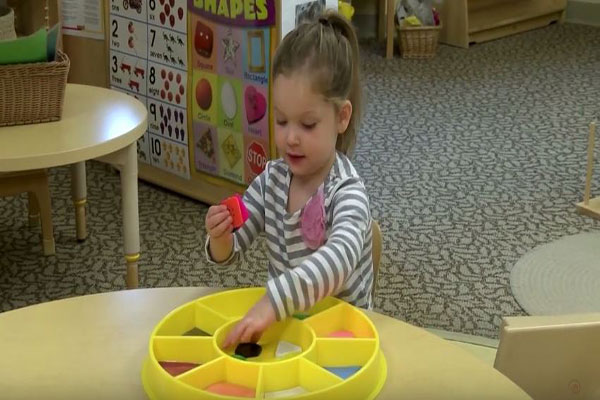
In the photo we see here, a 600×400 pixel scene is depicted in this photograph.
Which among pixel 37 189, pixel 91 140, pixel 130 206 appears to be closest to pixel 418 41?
pixel 37 189

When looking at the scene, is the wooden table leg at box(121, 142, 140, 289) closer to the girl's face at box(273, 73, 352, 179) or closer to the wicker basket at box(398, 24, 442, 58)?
the girl's face at box(273, 73, 352, 179)

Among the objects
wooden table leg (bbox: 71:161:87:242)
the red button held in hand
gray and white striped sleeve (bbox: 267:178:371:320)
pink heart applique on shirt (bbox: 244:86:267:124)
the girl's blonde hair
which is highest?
the girl's blonde hair

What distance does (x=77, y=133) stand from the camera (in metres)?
1.93

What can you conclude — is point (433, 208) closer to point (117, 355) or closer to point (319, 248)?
point (319, 248)

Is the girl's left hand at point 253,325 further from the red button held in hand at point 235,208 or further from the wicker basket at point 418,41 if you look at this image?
the wicker basket at point 418,41

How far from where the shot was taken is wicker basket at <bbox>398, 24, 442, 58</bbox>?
4.66 m

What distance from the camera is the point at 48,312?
114 centimetres

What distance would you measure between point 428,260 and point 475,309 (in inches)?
11.3

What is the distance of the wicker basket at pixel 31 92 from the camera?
195 centimetres

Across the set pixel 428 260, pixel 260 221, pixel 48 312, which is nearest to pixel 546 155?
pixel 428 260

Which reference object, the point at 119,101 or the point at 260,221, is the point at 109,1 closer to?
the point at 119,101

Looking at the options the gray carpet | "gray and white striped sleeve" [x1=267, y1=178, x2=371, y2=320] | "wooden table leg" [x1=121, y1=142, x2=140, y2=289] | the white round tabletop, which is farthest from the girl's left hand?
the gray carpet

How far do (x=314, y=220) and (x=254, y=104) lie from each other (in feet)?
4.67

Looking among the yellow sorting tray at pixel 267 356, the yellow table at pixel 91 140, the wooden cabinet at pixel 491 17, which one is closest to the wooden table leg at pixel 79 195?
the yellow table at pixel 91 140
